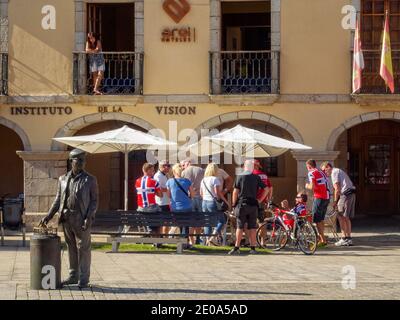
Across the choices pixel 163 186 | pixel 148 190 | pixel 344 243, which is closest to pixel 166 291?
pixel 148 190

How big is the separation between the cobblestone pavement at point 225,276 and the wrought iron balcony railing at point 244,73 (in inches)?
207

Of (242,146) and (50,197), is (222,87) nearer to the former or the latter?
(242,146)

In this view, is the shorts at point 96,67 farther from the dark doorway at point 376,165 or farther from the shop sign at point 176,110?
the dark doorway at point 376,165

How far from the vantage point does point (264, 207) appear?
19.0 meters

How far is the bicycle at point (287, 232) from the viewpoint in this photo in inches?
687

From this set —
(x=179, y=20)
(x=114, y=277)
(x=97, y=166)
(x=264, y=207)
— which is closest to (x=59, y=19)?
(x=179, y=20)

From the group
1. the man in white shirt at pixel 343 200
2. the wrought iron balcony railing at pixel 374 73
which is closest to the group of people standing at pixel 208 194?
the man in white shirt at pixel 343 200

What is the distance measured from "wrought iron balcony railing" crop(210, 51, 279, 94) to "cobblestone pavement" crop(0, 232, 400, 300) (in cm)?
526

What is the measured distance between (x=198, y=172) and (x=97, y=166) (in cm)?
726

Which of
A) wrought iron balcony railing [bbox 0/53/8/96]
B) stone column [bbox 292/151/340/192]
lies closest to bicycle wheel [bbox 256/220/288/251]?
stone column [bbox 292/151/340/192]

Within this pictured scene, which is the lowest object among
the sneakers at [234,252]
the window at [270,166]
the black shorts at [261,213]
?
the sneakers at [234,252]

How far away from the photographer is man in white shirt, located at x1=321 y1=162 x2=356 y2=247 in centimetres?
1914

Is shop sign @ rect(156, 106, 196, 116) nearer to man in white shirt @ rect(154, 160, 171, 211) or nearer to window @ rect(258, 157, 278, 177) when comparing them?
man in white shirt @ rect(154, 160, 171, 211)

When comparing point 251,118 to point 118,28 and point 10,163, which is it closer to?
point 118,28
